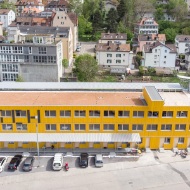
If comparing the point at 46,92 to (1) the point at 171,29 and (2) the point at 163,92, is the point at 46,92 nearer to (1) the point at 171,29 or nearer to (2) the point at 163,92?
(2) the point at 163,92

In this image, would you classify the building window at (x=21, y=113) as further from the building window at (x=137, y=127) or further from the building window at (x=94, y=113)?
the building window at (x=137, y=127)

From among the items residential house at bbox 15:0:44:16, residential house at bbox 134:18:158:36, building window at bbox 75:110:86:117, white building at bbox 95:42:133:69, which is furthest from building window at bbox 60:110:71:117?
residential house at bbox 15:0:44:16

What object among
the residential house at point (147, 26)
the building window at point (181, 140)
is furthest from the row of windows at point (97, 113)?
the residential house at point (147, 26)

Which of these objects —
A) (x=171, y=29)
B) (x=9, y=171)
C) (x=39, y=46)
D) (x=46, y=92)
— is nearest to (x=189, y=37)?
(x=171, y=29)

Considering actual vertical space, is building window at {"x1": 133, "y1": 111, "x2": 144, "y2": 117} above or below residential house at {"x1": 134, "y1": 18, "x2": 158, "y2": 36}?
below

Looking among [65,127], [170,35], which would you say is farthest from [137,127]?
[170,35]

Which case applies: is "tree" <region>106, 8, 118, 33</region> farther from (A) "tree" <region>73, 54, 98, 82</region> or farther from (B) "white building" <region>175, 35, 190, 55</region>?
(A) "tree" <region>73, 54, 98, 82</region>

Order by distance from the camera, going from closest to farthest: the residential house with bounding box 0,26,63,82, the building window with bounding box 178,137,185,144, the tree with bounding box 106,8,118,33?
the building window with bounding box 178,137,185,144 < the residential house with bounding box 0,26,63,82 < the tree with bounding box 106,8,118,33
